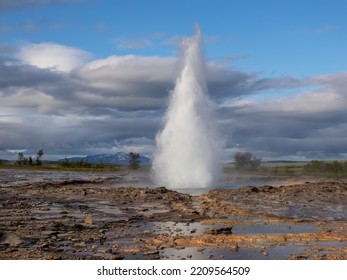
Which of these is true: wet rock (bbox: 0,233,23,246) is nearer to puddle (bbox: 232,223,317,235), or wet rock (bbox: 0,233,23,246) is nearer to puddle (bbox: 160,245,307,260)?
puddle (bbox: 160,245,307,260)

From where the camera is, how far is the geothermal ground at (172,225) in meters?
10.9

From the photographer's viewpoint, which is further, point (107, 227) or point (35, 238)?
point (107, 227)

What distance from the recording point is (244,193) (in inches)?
1032

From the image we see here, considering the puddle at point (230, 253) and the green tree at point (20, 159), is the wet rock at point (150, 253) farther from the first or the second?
the green tree at point (20, 159)

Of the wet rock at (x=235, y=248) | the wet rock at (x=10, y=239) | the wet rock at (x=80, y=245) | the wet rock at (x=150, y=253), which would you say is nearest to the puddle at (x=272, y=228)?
the wet rock at (x=235, y=248)

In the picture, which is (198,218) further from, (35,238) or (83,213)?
(35,238)

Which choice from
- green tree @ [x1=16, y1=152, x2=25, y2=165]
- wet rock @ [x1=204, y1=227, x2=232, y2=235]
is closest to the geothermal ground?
wet rock @ [x1=204, y1=227, x2=232, y2=235]

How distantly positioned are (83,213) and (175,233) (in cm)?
573

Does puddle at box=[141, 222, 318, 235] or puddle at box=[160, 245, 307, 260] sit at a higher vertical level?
puddle at box=[141, 222, 318, 235]

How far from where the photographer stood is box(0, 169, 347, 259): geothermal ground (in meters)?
10.9

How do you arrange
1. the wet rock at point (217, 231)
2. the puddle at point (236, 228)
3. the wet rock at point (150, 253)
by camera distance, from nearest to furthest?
1. the wet rock at point (150, 253)
2. the wet rock at point (217, 231)
3. the puddle at point (236, 228)

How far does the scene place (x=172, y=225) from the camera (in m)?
15.4

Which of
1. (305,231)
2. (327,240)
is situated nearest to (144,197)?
(305,231)

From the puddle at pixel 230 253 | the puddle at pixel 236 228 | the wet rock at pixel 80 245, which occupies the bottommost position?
the wet rock at pixel 80 245
